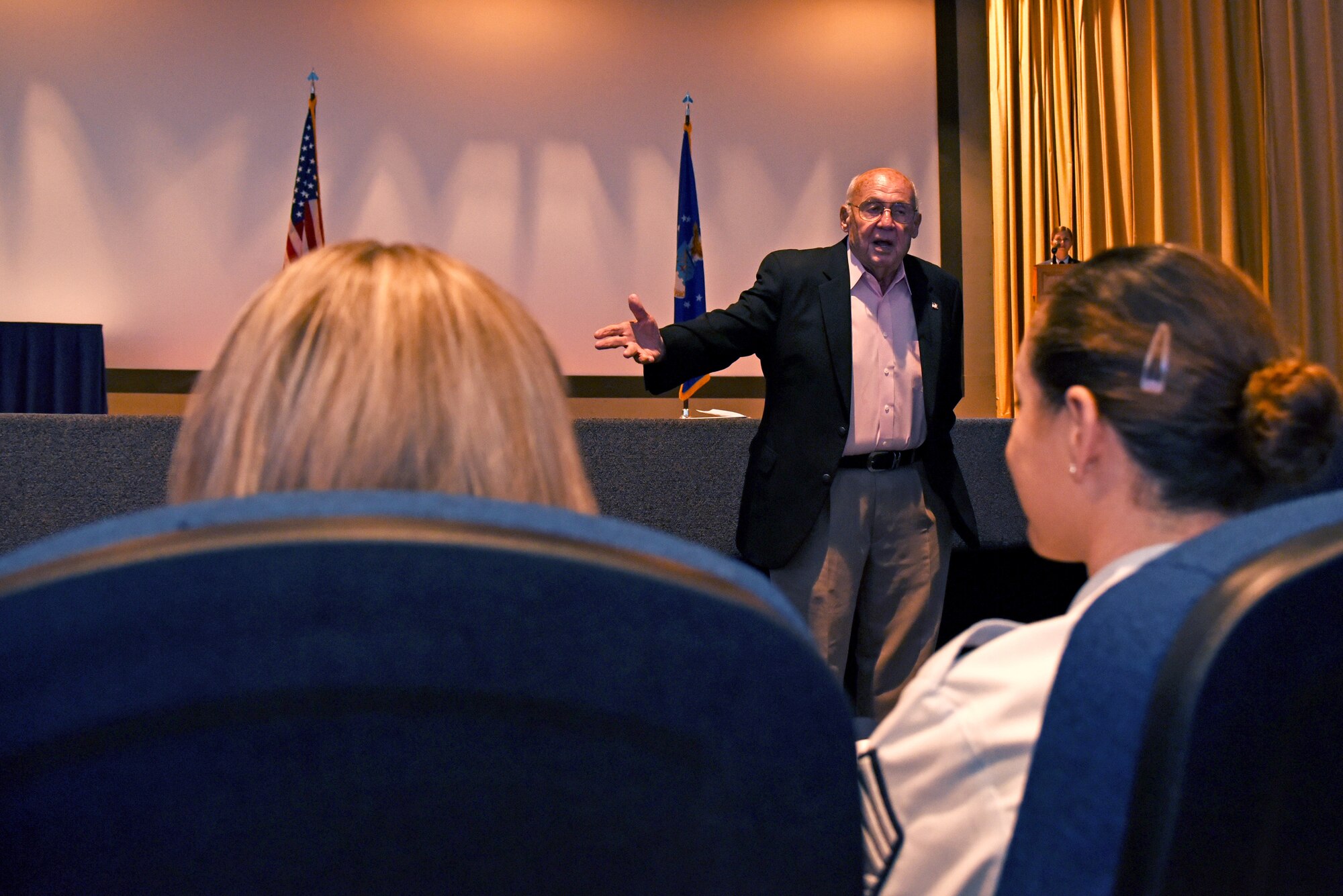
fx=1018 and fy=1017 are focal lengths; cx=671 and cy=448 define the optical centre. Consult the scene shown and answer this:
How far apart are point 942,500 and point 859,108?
415 cm

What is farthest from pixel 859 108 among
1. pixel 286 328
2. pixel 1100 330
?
pixel 286 328

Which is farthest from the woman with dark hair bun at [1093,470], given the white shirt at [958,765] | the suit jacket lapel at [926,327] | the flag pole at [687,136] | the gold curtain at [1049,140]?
the gold curtain at [1049,140]

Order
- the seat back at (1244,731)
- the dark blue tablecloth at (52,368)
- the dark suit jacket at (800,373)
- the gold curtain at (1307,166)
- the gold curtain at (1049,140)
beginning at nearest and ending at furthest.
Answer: the seat back at (1244,731), the dark suit jacket at (800,373), the gold curtain at (1307,166), the dark blue tablecloth at (52,368), the gold curtain at (1049,140)

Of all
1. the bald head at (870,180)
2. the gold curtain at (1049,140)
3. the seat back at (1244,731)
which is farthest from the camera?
the gold curtain at (1049,140)

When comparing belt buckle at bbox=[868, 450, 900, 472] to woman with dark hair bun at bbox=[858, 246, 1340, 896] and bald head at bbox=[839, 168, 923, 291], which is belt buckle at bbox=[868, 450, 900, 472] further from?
woman with dark hair bun at bbox=[858, 246, 1340, 896]

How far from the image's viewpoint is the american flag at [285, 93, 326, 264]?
5.27 metres

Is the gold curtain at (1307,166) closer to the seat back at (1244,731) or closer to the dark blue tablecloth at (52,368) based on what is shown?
the seat back at (1244,731)

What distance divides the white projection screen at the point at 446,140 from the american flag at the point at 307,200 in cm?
45

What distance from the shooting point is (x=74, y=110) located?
18.4ft

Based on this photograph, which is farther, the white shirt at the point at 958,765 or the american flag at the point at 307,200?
the american flag at the point at 307,200

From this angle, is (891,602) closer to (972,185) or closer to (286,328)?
(286,328)

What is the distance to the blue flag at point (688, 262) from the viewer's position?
5.35 meters

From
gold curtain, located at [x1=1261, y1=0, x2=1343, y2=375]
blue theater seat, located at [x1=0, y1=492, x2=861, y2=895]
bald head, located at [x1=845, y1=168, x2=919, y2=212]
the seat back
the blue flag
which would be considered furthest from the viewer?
the blue flag

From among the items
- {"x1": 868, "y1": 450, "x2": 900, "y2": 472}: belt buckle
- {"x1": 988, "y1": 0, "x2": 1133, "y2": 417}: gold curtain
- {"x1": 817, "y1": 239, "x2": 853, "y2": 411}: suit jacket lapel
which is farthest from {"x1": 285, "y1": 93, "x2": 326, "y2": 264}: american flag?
{"x1": 988, "y1": 0, "x2": 1133, "y2": 417}: gold curtain
